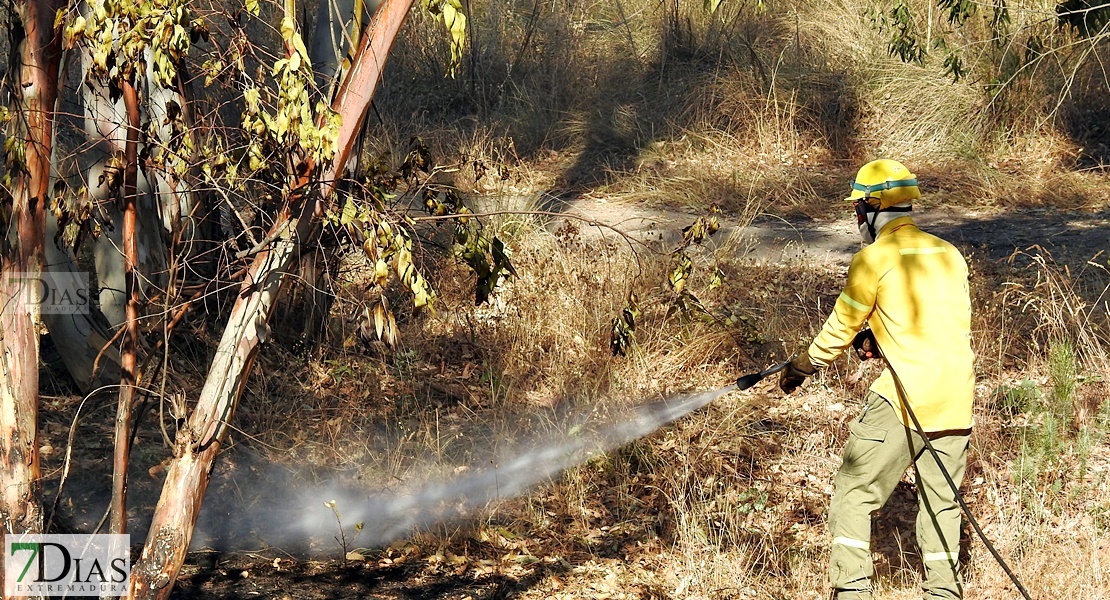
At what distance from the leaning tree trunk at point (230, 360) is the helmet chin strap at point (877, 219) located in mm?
1967

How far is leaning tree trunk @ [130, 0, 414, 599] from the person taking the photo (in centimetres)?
336

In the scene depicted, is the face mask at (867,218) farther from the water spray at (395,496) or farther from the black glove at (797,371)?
the water spray at (395,496)

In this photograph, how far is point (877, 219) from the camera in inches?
160

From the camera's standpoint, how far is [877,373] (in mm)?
6301

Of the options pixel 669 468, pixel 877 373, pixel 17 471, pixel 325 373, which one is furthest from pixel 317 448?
pixel 877 373

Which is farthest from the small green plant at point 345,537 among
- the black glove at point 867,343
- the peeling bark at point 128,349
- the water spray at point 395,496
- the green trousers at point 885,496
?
the black glove at point 867,343

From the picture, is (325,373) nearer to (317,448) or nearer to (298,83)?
(317,448)

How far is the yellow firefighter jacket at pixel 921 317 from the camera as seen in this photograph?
149 inches

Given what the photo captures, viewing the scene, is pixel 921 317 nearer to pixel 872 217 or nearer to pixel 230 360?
pixel 872 217

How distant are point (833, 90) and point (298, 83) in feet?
31.8

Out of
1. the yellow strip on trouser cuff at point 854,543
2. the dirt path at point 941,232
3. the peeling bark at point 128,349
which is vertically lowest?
the yellow strip on trouser cuff at point 854,543

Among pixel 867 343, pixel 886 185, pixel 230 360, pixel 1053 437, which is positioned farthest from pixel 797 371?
pixel 230 360

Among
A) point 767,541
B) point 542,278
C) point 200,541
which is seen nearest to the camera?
point 767,541

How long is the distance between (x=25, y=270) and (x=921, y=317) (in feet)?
10.2
